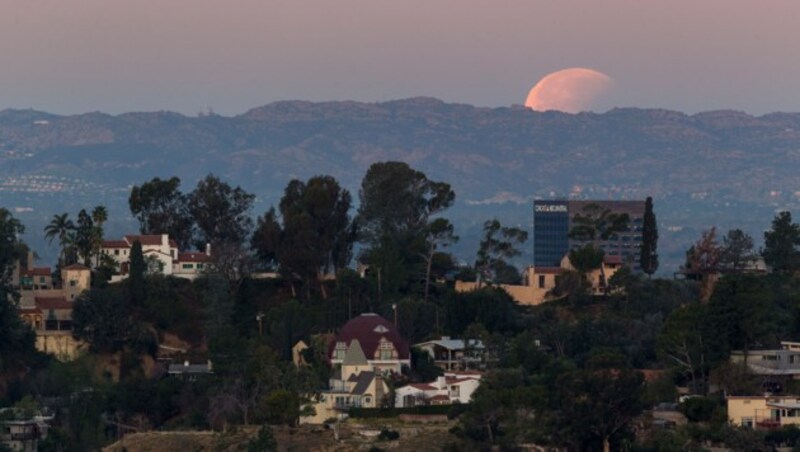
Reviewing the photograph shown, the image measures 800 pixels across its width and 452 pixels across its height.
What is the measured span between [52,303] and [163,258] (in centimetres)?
672

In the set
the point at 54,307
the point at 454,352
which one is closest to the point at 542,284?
the point at 454,352

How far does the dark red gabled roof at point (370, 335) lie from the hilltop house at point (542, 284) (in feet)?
34.5

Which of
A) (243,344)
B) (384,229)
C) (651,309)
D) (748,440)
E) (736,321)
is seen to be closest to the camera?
(748,440)

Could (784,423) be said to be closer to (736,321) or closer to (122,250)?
(736,321)

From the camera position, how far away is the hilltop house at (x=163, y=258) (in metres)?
99.9

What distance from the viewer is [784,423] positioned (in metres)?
73.5

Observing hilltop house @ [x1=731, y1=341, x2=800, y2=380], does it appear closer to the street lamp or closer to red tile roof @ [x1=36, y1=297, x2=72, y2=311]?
the street lamp

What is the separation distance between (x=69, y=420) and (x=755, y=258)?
113ft

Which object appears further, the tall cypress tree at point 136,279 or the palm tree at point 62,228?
the palm tree at point 62,228

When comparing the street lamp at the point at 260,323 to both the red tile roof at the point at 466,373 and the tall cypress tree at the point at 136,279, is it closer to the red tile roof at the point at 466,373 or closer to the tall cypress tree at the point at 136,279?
the tall cypress tree at the point at 136,279

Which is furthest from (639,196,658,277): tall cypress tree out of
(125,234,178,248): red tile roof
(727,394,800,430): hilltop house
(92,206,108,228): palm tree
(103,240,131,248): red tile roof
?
(727,394,800,430): hilltop house

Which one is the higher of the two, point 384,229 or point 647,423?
point 384,229

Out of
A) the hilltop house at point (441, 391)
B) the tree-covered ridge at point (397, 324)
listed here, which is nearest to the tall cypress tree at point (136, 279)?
the tree-covered ridge at point (397, 324)

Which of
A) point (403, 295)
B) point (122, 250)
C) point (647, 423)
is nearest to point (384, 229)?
point (403, 295)
